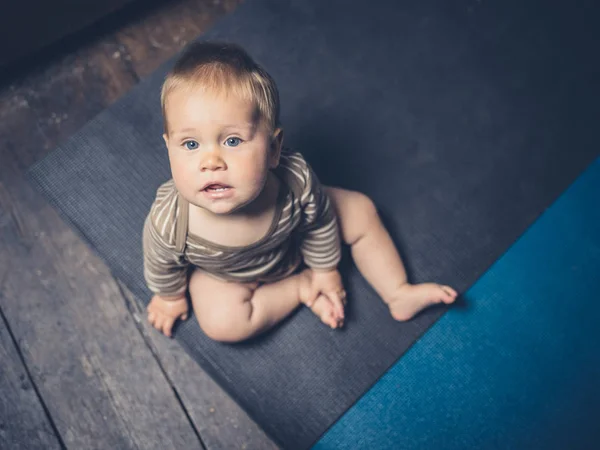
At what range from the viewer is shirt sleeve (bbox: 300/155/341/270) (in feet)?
2.48

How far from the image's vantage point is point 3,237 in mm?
1040

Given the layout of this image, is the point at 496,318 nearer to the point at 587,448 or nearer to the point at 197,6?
the point at 587,448

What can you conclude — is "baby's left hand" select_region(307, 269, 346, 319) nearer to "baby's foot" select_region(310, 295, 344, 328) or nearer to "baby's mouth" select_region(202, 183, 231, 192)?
"baby's foot" select_region(310, 295, 344, 328)

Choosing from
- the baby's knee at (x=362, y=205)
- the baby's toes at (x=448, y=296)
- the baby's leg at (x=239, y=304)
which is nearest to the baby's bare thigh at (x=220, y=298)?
the baby's leg at (x=239, y=304)

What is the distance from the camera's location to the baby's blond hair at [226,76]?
1.96ft

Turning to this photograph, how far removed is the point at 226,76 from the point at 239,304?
1.29ft

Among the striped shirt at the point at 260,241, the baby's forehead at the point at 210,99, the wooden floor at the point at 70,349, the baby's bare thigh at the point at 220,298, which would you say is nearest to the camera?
the baby's forehead at the point at 210,99

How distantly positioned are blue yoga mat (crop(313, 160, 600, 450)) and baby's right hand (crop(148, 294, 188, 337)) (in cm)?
32

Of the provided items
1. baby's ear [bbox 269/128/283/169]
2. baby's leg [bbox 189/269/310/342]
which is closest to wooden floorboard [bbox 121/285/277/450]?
baby's leg [bbox 189/269/310/342]

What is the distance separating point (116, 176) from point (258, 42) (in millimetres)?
394

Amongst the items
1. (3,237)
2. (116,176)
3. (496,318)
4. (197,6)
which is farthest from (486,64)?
(3,237)

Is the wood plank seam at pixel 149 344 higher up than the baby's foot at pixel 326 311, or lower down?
lower down

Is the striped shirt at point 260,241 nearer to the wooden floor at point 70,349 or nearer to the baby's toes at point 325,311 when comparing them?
the baby's toes at point 325,311

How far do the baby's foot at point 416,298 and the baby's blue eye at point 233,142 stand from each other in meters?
0.43
